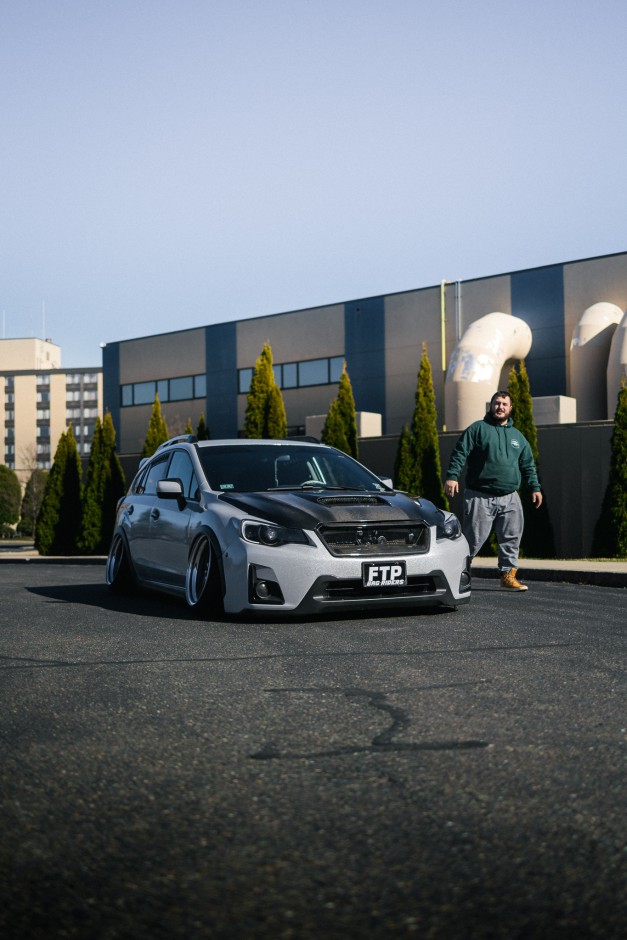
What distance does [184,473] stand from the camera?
951cm

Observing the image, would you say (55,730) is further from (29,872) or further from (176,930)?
(176,930)

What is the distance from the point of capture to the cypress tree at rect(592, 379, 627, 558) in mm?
17953

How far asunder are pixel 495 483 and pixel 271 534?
3.42 m

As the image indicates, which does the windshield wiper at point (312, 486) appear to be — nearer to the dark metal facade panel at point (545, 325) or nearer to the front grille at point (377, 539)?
the front grille at point (377, 539)

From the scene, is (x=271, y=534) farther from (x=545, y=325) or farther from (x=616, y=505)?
(x=545, y=325)

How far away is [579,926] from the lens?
2.31 meters

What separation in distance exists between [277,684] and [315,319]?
1225 inches

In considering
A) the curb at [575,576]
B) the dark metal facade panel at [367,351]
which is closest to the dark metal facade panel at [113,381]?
the dark metal facade panel at [367,351]

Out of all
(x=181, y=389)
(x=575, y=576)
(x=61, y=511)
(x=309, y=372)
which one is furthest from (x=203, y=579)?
(x=181, y=389)

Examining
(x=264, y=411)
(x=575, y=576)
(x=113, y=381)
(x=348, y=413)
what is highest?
(x=113, y=381)

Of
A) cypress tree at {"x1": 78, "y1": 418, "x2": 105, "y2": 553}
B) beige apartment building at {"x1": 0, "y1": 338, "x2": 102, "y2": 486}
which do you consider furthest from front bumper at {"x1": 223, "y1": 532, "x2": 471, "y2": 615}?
beige apartment building at {"x1": 0, "y1": 338, "x2": 102, "y2": 486}

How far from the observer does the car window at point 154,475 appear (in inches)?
399

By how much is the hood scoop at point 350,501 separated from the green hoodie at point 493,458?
218 cm

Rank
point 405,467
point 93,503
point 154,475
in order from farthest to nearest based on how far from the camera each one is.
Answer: point 93,503
point 405,467
point 154,475
